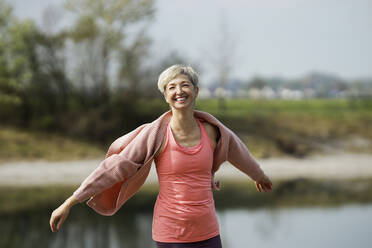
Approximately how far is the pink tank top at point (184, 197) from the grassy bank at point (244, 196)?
259 inches

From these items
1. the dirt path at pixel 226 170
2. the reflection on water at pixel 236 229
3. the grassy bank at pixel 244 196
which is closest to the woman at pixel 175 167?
the reflection on water at pixel 236 229

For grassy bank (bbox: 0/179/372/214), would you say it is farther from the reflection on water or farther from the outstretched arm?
the outstretched arm

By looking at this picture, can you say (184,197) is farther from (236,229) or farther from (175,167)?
(236,229)

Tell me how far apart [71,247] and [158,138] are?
14.2ft

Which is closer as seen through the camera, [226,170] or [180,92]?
[180,92]

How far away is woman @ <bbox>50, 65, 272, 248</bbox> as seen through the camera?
8.28ft

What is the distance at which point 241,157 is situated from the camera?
2814 mm

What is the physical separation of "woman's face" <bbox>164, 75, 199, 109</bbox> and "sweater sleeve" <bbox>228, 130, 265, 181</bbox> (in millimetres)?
321

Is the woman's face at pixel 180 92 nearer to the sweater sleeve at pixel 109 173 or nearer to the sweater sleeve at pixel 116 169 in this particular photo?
the sweater sleeve at pixel 116 169

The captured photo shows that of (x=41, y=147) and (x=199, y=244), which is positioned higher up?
(x=41, y=147)

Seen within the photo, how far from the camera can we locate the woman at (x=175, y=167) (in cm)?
252

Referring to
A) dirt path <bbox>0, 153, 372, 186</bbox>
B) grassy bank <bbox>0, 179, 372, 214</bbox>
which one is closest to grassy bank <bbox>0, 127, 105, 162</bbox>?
dirt path <bbox>0, 153, 372, 186</bbox>

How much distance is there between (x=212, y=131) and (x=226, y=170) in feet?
37.7

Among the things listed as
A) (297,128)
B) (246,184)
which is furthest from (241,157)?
(297,128)
